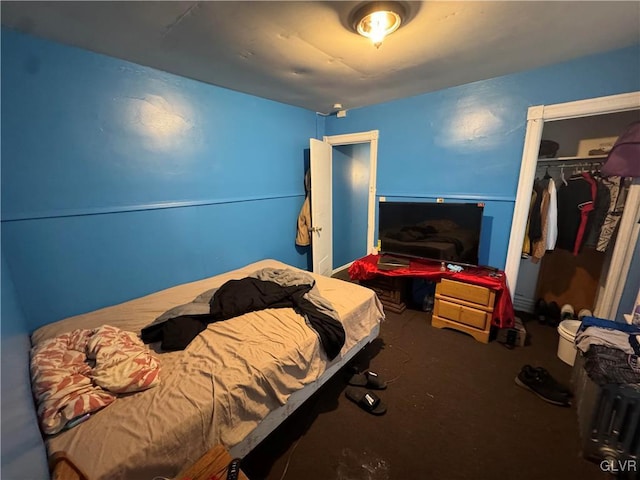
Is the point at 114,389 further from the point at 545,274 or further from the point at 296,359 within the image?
the point at 545,274

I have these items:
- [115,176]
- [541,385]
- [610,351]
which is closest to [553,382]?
[541,385]

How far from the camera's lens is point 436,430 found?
1528mm

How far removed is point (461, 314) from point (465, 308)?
7 centimetres

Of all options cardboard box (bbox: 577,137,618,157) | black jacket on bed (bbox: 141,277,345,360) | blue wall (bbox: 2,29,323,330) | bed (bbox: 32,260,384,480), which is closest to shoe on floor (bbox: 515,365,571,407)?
bed (bbox: 32,260,384,480)

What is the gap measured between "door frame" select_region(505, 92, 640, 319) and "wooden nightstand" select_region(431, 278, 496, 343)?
52 cm

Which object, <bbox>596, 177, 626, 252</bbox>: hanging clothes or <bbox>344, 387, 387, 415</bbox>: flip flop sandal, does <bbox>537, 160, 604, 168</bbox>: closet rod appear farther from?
<bbox>344, 387, 387, 415</bbox>: flip flop sandal

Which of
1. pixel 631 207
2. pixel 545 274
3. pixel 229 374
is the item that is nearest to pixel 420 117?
pixel 631 207

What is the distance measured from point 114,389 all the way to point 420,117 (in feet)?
10.6

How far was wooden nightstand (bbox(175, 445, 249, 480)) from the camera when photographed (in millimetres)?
866

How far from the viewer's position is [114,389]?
1078mm

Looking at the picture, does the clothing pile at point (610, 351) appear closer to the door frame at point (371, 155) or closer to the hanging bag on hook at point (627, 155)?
the hanging bag on hook at point (627, 155)

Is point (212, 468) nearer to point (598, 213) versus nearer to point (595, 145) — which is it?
point (598, 213)

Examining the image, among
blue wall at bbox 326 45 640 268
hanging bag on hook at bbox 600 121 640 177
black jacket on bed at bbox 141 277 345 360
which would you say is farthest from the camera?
blue wall at bbox 326 45 640 268

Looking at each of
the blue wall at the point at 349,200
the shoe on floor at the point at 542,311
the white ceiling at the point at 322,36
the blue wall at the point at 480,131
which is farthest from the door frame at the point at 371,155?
the shoe on floor at the point at 542,311
